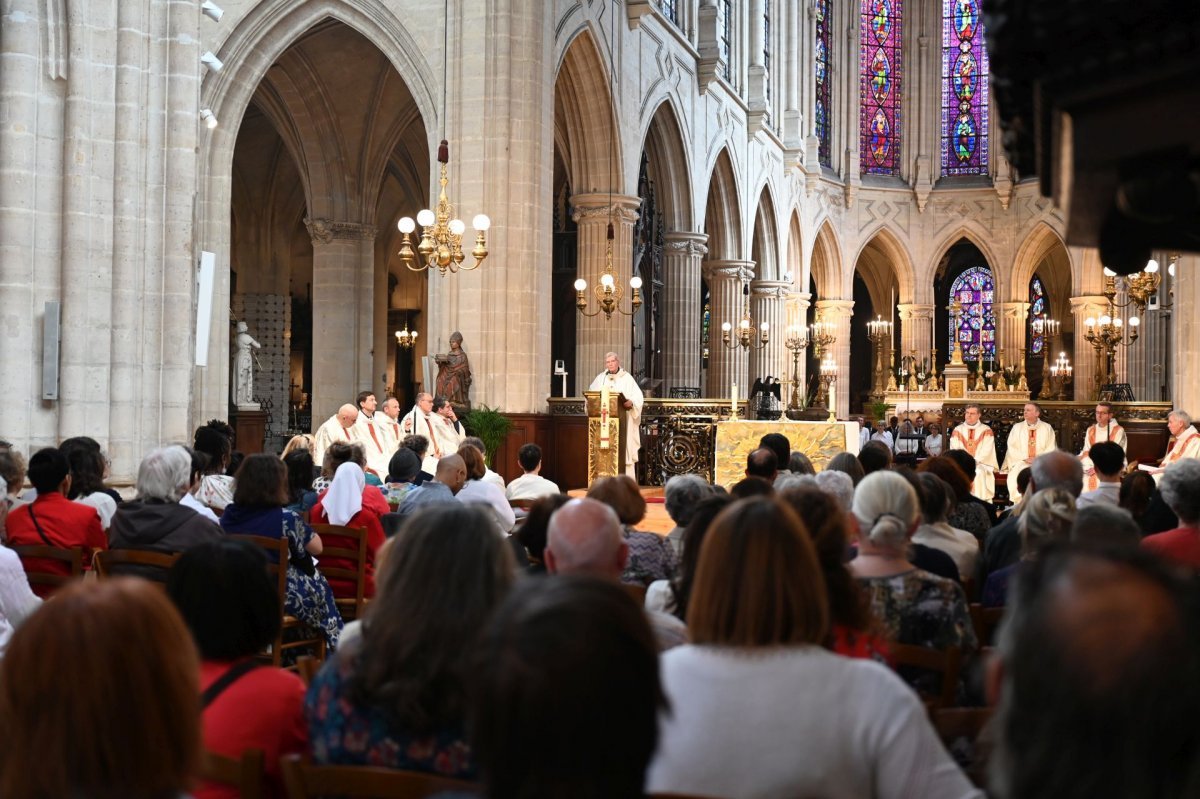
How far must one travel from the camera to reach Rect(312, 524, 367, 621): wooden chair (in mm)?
6164

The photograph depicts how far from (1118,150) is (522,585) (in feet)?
4.49

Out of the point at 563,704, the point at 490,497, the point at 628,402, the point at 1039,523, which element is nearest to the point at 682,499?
the point at 1039,523

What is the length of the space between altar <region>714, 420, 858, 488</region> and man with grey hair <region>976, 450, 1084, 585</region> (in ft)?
31.0

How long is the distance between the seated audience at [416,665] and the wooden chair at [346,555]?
3654 millimetres

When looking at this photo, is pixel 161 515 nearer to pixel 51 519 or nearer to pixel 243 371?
Result: pixel 51 519

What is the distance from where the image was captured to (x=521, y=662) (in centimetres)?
139

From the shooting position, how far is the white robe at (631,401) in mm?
16234

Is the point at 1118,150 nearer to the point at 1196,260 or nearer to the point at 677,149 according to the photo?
the point at 1196,260

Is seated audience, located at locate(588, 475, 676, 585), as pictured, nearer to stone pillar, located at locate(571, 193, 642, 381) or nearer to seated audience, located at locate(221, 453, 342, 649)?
seated audience, located at locate(221, 453, 342, 649)

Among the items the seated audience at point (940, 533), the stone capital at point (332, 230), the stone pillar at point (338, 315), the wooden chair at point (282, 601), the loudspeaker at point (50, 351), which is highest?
the stone capital at point (332, 230)

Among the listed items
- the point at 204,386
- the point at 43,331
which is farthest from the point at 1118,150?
the point at 204,386

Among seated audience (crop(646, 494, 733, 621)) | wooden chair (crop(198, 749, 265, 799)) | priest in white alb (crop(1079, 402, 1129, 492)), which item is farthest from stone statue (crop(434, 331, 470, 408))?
wooden chair (crop(198, 749, 265, 799))

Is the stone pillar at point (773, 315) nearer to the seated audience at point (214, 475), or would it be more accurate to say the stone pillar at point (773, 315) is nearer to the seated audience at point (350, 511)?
the seated audience at point (214, 475)

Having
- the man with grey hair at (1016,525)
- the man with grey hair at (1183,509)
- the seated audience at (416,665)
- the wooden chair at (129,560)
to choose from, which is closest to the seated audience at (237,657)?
the seated audience at (416,665)
